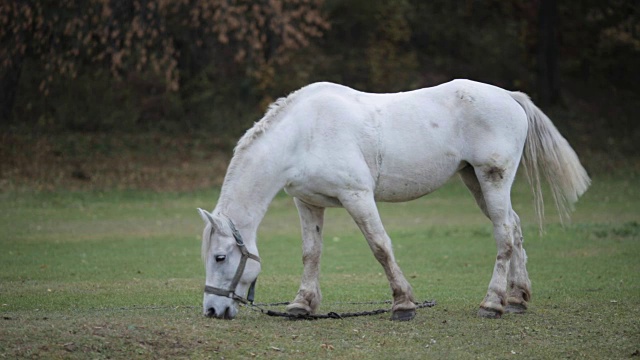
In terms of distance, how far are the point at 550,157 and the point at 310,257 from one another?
9.33ft

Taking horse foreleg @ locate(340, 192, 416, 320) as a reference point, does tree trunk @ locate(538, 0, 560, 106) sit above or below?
above

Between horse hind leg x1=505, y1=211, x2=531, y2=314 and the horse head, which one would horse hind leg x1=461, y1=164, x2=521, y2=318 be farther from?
the horse head

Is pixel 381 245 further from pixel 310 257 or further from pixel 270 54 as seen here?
pixel 270 54

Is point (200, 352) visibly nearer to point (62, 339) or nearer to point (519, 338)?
point (62, 339)

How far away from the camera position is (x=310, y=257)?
9422 millimetres

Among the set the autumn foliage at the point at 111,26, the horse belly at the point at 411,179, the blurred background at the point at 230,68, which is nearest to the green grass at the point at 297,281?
the horse belly at the point at 411,179

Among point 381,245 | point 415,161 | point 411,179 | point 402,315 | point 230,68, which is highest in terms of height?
point 230,68

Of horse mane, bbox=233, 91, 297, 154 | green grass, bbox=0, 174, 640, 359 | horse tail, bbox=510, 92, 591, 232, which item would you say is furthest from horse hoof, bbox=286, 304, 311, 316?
horse tail, bbox=510, 92, 591, 232

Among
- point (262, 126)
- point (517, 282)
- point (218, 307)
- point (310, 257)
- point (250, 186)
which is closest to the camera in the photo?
point (218, 307)

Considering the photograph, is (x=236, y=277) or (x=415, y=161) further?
(x=415, y=161)

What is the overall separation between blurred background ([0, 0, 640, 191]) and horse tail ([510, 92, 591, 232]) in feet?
47.6

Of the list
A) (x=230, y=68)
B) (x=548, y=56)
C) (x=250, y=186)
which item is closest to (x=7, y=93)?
(x=230, y=68)

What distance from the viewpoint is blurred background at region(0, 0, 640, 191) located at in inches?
992

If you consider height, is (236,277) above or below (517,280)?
below
